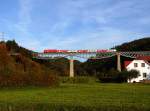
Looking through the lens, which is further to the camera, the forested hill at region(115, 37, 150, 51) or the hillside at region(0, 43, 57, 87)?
the forested hill at region(115, 37, 150, 51)

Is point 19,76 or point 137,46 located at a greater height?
point 137,46

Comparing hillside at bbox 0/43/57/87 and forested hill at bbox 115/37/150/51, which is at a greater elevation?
forested hill at bbox 115/37/150/51

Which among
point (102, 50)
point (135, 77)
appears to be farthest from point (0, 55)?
point (102, 50)

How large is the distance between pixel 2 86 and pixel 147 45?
365 feet

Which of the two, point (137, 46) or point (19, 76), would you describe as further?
point (137, 46)

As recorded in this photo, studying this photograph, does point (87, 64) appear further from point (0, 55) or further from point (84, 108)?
point (84, 108)

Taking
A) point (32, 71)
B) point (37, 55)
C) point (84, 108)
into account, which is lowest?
point (84, 108)

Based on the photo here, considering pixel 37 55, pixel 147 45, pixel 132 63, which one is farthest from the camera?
pixel 147 45

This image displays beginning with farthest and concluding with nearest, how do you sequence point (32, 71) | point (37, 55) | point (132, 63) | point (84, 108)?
point (37, 55)
point (132, 63)
point (32, 71)
point (84, 108)

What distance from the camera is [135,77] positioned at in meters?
96.2

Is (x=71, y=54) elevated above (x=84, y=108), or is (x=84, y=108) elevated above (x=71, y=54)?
(x=71, y=54)

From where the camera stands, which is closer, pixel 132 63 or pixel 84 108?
pixel 84 108

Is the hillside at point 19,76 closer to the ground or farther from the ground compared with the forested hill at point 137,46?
closer to the ground

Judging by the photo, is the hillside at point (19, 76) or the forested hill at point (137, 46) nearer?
the hillside at point (19, 76)
